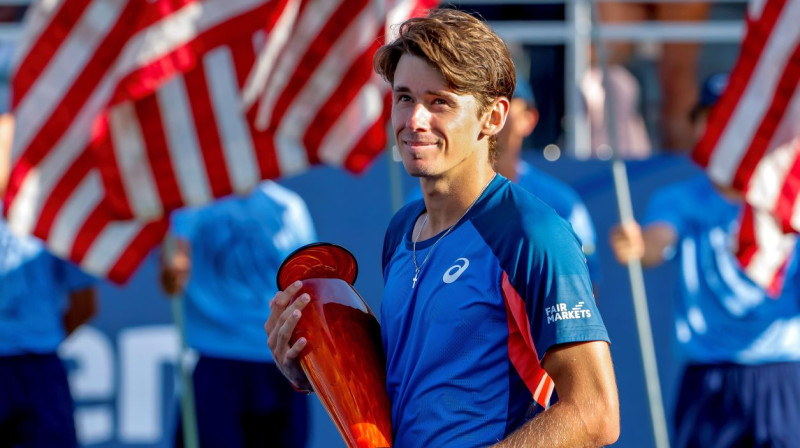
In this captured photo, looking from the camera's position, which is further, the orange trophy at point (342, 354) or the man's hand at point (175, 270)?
the man's hand at point (175, 270)

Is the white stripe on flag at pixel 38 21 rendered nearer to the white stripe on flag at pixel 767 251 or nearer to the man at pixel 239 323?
the man at pixel 239 323

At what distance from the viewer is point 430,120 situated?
108 inches

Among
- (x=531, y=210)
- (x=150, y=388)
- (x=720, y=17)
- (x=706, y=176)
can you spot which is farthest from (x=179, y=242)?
(x=531, y=210)

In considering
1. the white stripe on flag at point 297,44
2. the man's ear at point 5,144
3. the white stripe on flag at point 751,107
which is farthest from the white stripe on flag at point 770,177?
the man's ear at point 5,144

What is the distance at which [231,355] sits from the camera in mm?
6316

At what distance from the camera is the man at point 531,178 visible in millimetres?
5777

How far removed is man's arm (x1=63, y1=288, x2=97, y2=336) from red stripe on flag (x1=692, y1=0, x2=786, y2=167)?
285 centimetres

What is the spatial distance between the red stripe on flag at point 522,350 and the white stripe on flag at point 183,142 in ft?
11.3

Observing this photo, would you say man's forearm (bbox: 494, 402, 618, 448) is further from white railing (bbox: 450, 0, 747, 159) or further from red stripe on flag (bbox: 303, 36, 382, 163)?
white railing (bbox: 450, 0, 747, 159)

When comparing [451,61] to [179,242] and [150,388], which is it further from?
[150,388]

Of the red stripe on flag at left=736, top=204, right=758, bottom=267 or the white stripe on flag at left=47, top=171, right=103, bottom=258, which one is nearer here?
the white stripe on flag at left=47, top=171, right=103, bottom=258

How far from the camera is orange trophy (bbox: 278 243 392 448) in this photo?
9.09 ft

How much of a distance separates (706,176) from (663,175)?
24.2 inches

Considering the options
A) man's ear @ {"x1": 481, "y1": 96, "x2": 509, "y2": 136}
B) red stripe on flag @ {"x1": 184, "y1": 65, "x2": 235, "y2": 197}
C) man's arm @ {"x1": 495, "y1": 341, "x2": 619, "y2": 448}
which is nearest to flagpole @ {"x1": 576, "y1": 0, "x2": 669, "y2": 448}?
red stripe on flag @ {"x1": 184, "y1": 65, "x2": 235, "y2": 197}
